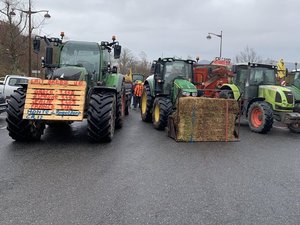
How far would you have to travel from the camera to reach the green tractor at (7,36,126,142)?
7578 mm

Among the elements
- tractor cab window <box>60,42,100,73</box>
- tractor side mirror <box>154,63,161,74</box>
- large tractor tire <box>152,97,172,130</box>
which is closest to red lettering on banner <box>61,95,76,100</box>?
tractor cab window <box>60,42,100,73</box>

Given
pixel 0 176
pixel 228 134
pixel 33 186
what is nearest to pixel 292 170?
pixel 228 134

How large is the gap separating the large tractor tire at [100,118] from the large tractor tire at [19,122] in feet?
3.99

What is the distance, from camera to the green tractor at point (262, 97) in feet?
36.0

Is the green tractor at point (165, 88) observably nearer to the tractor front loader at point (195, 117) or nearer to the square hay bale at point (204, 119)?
the tractor front loader at point (195, 117)

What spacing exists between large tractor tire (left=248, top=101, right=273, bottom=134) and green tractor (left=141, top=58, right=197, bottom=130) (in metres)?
2.30

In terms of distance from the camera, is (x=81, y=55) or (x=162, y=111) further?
(x=162, y=111)

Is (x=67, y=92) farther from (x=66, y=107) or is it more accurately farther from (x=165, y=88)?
(x=165, y=88)

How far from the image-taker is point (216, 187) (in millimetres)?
5305

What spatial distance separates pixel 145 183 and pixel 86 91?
367 centimetres

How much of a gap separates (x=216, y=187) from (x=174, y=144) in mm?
3381

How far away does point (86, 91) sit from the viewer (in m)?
8.28

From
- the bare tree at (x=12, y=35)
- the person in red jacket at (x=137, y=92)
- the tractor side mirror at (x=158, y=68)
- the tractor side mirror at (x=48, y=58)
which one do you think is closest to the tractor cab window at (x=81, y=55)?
the tractor side mirror at (x=48, y=58)

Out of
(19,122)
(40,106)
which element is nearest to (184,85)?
(40,106)
